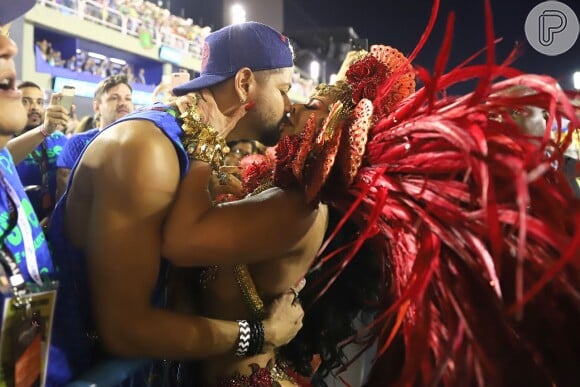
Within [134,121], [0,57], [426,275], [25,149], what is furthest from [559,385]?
[25,149]

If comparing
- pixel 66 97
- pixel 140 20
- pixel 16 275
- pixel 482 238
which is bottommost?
pixel 16 275

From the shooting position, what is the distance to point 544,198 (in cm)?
91

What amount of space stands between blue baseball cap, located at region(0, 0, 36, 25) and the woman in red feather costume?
610 mm

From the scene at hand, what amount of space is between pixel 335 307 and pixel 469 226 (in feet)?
2.34

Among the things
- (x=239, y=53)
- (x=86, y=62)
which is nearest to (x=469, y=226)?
(x=239, y=53)

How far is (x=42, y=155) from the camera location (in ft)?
9.36

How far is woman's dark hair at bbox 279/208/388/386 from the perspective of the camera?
1429 mm

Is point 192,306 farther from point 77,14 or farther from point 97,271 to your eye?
point 77,14

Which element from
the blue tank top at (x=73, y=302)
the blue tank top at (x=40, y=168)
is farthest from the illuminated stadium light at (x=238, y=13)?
the blue tank top at (x=73, y=302)

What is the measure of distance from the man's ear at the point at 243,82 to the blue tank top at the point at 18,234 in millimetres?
654

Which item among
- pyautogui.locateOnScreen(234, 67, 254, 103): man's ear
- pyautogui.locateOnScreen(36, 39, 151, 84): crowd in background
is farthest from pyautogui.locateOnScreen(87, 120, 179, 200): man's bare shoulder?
pyautogui.locateOnScreen(36, 39, 151, 84): crowd in background

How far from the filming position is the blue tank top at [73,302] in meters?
1.13

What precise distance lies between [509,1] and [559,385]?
17.1 metres

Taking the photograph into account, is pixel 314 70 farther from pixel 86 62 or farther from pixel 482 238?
pixel 482 238
